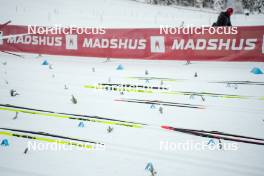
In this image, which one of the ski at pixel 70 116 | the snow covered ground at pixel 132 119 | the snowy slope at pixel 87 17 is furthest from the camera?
the snowy slope at pixel 87 17

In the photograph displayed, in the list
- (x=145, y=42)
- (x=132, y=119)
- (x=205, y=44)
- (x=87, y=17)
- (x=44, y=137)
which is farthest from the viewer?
(x=87, y=17)

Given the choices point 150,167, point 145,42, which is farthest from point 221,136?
point 145,42

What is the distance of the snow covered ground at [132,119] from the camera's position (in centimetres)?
351

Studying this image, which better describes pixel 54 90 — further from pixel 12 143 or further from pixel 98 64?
pixel 98 64

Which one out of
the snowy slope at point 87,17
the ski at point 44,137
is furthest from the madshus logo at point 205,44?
the snowy slope at point 87,17

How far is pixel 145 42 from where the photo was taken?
1112cm

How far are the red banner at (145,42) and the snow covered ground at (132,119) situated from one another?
57 centimetres

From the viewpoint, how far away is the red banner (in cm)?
995

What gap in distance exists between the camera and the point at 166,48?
10.9 m

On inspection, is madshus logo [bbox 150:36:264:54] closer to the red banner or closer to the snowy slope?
the red banner

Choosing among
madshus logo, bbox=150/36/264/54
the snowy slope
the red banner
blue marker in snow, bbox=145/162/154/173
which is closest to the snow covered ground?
blue marker in snow, bbox=145/162/154/173

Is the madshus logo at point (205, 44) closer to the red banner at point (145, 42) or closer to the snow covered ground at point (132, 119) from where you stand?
the red banner at point (145, 42)

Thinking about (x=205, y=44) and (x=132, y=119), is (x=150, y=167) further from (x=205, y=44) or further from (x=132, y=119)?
(x=205, y=44)

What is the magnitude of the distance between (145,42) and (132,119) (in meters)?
6.56
